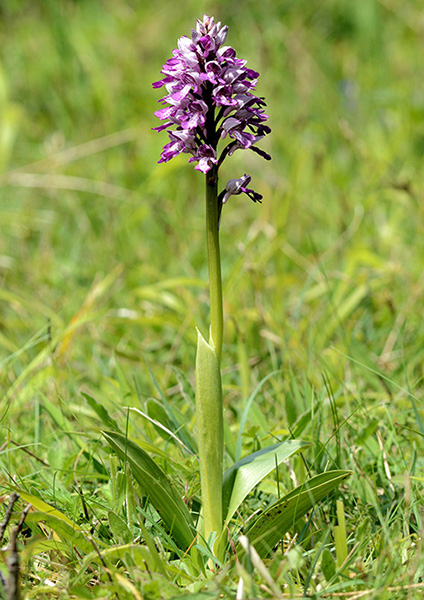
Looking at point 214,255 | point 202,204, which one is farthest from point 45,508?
point 202,204

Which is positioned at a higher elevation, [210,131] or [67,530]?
[210,131]

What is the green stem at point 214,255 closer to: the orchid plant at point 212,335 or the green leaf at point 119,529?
the orchid plant at point 212,335

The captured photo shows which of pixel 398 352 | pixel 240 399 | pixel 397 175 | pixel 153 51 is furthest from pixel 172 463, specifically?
pixel 153 51

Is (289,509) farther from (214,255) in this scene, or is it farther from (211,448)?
(214,255)

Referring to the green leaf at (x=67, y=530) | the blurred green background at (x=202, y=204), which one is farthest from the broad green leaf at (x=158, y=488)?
the blurred green background at (x=202, y=204)

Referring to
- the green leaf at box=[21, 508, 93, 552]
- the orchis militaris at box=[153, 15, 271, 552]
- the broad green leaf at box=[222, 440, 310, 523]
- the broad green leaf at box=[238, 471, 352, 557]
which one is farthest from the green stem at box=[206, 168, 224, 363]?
the green leaf at box=[21, 508, 93, 552]

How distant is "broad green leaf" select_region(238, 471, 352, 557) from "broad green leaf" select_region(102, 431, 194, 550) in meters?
0.21

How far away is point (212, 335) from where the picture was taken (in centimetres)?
208

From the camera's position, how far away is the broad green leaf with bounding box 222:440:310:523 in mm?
2094

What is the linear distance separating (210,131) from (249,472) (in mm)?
1124

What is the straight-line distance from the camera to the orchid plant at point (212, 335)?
1.94 metres

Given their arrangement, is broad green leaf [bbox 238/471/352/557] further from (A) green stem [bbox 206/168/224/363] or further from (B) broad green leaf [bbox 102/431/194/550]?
(A) green stem [bbox 206/168/224/363]

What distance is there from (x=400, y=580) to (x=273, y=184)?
158 inches

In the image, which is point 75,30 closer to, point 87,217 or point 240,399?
point 87,217
